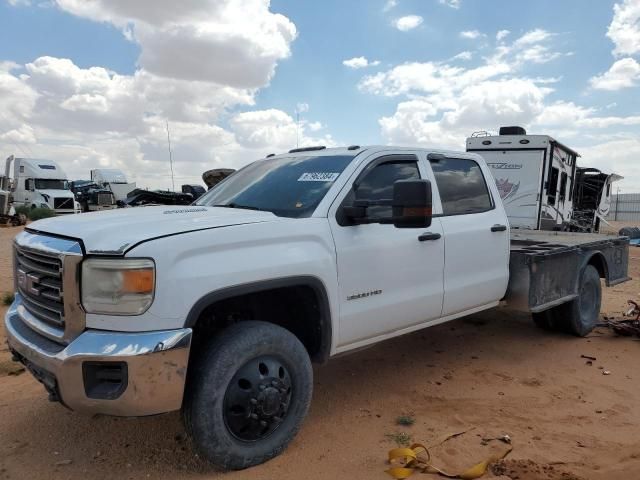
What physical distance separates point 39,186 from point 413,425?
91.6 ft

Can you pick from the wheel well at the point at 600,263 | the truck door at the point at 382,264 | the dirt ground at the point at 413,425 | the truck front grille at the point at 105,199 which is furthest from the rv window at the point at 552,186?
the truck front grille at the point at 105,199

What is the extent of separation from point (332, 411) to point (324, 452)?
65cm

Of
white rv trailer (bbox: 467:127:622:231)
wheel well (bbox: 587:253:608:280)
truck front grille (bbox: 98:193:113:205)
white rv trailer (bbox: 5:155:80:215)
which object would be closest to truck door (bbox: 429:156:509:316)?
wheel well (bbox: 587:253:608:280)

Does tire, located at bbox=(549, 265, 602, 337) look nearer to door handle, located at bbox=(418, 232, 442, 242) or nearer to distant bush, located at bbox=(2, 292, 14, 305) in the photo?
door handle, located at bbox=(418, 232, 442, 242)

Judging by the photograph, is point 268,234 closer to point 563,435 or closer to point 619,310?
point 563,435

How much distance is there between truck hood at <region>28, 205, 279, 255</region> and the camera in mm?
2715

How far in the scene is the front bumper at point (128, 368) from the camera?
103 inches

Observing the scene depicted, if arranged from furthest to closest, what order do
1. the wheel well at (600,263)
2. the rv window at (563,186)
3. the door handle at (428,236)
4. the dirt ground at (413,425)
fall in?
the rv window at (563,186) < the wheel well at (600,263) < the door handle at (428,236) < the dirt ground at (413,425)

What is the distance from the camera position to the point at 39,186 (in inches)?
1067

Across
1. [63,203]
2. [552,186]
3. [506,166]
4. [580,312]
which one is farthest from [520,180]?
[63,203]

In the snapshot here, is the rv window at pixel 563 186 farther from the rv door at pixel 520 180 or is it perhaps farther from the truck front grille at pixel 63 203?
the truck front grille at pixel 63 203

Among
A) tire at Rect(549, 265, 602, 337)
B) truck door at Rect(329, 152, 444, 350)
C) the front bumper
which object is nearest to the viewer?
the front bumper

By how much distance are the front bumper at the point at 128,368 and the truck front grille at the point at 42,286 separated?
0.22m

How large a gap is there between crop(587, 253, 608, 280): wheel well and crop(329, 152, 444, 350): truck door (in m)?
3.03
